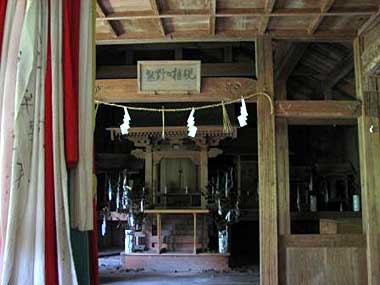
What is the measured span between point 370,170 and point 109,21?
3113 millimetres

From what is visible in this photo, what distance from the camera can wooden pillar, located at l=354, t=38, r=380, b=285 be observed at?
4.87 meters

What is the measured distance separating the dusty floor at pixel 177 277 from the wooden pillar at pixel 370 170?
80.9 inches

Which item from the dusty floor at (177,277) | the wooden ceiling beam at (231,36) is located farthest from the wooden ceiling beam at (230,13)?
the dusty floor at (177,277)

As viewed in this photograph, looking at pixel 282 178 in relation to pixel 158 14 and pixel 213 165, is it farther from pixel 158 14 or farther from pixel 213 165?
pixel 213 165

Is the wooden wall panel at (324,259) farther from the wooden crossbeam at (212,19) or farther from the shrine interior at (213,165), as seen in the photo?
the wooden crossbeam at (212,19)

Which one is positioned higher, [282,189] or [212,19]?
[212,19]

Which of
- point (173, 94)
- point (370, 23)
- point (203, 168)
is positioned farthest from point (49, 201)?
point (203, 168)

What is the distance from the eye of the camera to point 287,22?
496 centimetres

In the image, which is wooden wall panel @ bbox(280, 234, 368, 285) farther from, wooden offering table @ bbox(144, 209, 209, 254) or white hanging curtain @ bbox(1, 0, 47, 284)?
white hanging curtain @ bbox(1, 0, 47, 284)

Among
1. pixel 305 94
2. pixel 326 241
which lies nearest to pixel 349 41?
pixel 326 241

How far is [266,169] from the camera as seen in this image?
5031 millimetres

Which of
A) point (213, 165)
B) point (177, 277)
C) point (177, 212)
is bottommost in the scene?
point (177, 277)

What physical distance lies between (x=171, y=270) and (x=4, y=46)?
6.56 metres

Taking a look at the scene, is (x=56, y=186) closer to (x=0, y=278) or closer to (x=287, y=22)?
(x=0, y=278)
